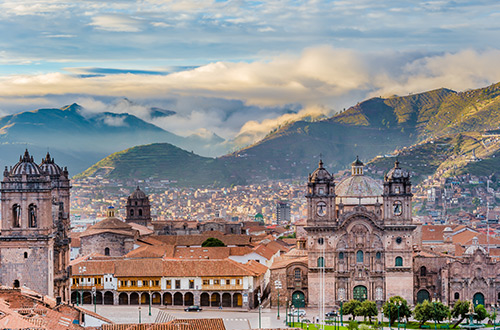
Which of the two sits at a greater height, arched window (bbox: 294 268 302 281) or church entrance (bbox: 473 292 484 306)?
arched window (bbox: 294 268 302 281)

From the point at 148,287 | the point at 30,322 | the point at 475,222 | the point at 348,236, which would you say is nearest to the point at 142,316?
the point at 148,287

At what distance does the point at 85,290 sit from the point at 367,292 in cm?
2513

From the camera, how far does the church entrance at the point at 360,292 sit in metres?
86.3

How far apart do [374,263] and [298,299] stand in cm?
744

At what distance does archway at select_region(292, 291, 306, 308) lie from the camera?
85.6 metres

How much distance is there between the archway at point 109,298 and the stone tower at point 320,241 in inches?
646

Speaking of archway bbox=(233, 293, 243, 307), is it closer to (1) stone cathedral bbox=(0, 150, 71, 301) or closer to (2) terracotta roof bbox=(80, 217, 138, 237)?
(1) stone cathedral bbox=(0, 150, 71, 301)

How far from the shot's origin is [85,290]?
87.4 metres

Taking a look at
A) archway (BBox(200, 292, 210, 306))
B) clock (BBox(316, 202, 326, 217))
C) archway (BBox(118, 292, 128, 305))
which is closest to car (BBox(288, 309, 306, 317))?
clock (BBox(316, 202, 326, 217))

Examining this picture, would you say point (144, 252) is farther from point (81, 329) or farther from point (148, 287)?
point (81, 329)

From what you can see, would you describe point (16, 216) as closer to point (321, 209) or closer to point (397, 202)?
point (321, 209)

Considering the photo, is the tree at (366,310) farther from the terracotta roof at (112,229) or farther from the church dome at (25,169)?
the terracotta roof at (112,229)

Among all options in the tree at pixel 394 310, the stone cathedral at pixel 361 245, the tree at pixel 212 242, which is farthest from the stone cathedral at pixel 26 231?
the tree at pixel 212 242

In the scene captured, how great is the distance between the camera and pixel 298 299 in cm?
8575
